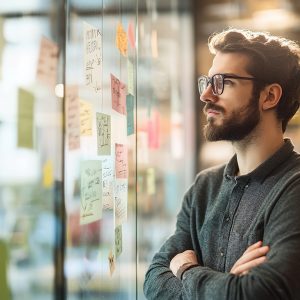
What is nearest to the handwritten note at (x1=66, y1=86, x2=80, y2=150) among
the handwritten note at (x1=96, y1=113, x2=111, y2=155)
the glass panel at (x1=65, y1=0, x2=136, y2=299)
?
the glass panel at (x1=65, y1=0, x2=136, y2=299)

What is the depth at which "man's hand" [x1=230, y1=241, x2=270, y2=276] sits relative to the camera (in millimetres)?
1373

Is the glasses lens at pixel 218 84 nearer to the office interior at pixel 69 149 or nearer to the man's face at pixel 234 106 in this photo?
the man's face at pixel 234 106

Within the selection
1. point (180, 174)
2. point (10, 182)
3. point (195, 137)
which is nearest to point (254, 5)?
point (195, 137)

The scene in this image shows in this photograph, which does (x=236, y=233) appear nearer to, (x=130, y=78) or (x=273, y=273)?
(x=273, y=273)

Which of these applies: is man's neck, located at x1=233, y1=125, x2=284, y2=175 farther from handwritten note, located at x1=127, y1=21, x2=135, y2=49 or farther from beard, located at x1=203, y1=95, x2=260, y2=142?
handwritten note, located at x1=127, y1=21, x2=135, y2=49

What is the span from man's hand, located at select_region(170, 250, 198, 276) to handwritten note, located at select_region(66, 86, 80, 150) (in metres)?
0.48

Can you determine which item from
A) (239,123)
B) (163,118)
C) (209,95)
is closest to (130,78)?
(209,95)

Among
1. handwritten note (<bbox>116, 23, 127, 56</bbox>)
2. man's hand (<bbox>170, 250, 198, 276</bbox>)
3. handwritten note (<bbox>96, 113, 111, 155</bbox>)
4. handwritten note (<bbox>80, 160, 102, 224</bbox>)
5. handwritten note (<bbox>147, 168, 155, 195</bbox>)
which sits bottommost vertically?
man's hand (<bbox>170, 250, 198, 276</bbox>)

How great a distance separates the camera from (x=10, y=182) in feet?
3.80

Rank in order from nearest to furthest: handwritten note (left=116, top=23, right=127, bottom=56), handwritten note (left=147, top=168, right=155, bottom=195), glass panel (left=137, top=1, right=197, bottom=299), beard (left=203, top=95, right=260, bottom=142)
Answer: beard (left=203, top=95, right=260, bottom=142) < handwritten note (left=116, top=23, right=127, bottom=56) < glass panel (left=137, top=1, right=197, bottom=299) < handwritten note (left=147, top=168, right=155, bottom=195)

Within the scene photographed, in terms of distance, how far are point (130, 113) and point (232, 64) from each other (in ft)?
1.62

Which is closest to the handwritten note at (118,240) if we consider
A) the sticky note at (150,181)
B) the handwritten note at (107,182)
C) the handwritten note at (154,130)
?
the handwritten note at (107,182)

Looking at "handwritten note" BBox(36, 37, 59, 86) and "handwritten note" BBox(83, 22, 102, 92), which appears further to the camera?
"handwritten note" BBox(83, 22, 102, 92)

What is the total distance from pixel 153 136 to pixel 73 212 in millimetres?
1733
